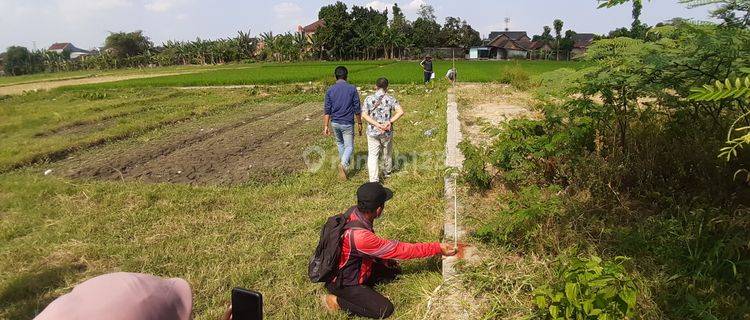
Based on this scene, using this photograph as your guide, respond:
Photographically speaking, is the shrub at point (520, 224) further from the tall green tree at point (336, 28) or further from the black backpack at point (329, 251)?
the tall green tree at point (336, 28)

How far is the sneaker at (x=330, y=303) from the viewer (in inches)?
132

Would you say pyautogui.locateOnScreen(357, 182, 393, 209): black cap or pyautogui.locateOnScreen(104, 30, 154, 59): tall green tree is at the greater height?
pyautogui.locateOnScreen(104, 30, 154, 59): tall green tree

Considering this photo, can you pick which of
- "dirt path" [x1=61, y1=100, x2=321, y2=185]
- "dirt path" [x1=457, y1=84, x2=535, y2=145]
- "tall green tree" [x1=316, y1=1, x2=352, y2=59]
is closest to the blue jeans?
"dirt path" [x1=61, y1=100, x2=321, y2=185]

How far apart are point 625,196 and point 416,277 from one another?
207cm

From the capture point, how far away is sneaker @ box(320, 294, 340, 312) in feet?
11.0

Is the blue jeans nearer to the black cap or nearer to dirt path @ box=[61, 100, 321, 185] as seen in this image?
dirt path @ box=[61, 100, 321, 185]

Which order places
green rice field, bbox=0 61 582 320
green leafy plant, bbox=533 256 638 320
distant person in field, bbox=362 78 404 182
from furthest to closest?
distant person in field, bbox=362 78 404 182, green rice field, bbox=0 61 582 320, green leafy plant, bbox=533 256 638 320

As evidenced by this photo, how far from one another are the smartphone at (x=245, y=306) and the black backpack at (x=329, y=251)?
65.4 inches

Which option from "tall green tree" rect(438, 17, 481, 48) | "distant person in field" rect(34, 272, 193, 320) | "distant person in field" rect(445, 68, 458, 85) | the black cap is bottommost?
the black cap

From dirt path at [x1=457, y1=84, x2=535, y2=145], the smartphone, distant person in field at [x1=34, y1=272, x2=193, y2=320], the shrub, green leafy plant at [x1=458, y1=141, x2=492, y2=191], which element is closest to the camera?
distant person in field at [x1=34, y1=272, x2=193, y2=320]

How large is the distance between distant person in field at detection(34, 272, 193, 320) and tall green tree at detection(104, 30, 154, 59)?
80.7 m

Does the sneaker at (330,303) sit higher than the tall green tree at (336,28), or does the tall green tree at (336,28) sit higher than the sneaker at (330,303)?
the tall green tree at (336,28)

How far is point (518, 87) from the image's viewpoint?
17.0 meters

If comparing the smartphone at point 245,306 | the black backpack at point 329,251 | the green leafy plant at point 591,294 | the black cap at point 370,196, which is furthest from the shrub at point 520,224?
the smartphone at point 245,306
